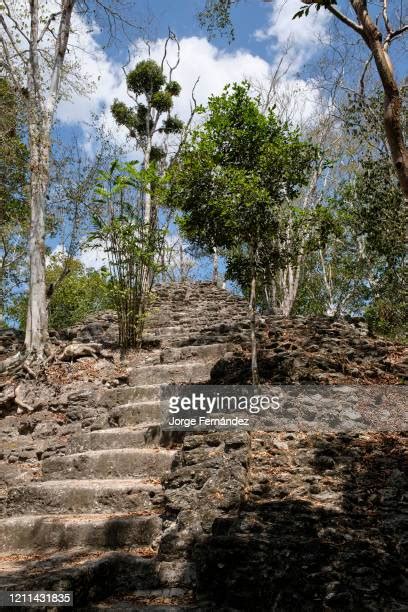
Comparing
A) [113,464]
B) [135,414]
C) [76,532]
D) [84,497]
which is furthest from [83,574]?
[135,414]

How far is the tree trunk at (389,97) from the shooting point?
3334 mm

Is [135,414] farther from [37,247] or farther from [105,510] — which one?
[37,247]

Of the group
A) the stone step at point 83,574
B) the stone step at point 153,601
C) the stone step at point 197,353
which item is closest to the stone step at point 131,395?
the stone step at point 197,353

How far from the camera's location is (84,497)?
157 inches

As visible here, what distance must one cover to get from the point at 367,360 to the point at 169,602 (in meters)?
3.95

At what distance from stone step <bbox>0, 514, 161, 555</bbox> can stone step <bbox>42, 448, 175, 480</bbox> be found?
0.60 metres

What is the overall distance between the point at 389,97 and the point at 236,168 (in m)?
2.56

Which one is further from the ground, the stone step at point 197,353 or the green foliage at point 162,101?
the green foliage at point 162,101

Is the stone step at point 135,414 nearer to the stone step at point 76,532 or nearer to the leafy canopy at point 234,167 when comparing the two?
the stone step at point 76,532

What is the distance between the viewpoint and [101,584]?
279cm

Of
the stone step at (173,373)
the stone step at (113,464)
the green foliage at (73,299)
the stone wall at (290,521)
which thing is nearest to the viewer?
the stone wall at (290,521)

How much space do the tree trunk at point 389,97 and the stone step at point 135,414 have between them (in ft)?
10.3

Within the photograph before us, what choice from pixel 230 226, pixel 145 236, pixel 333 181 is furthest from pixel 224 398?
pixel 333 181

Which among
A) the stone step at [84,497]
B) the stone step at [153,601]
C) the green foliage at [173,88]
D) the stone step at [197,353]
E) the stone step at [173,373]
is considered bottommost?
the stone step at [153,601]
